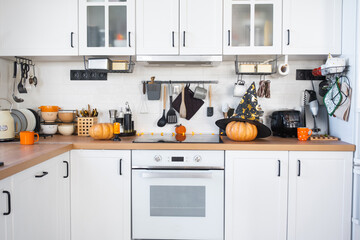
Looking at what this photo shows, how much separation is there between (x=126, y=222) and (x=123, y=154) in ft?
1.75

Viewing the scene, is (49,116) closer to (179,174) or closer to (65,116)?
(65,116)

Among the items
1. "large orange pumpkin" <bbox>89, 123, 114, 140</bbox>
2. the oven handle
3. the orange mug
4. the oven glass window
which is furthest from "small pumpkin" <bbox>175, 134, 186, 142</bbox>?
the orange mug

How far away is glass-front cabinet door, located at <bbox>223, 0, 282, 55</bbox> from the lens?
2.31 metres

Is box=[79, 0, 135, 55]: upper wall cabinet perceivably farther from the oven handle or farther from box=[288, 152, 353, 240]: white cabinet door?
box=[288, 152, 353, 240]: white cabinet door

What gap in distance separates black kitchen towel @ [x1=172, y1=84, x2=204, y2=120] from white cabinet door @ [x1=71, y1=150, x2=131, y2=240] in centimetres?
79

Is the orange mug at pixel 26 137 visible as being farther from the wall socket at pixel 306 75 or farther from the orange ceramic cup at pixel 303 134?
the wall socket at pixel 306 75

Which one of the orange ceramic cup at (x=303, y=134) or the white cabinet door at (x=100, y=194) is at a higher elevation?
the orange ceramic cup at (x=303, y=134)

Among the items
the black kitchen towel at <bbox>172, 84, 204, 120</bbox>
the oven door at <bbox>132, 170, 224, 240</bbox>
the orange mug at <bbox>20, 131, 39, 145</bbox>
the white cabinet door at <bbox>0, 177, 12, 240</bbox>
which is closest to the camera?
the white cabinet door at <bbox>0, 177, 12, 240</bbox>

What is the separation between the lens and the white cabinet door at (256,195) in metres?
2.11

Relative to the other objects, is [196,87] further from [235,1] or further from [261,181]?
[261,181]

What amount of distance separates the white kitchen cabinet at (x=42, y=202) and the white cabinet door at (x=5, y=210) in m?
0.04

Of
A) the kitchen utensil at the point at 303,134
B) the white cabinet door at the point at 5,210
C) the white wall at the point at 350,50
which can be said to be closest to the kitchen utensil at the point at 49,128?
the white cabinet door at the point at 5,210

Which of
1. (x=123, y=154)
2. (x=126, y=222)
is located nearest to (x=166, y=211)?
(x=126, y=222)

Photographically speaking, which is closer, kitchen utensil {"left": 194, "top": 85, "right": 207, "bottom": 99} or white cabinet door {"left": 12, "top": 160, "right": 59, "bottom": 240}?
white cabinet door {"left": 12, "top": 160, "right": 59, "bottom": 240}
